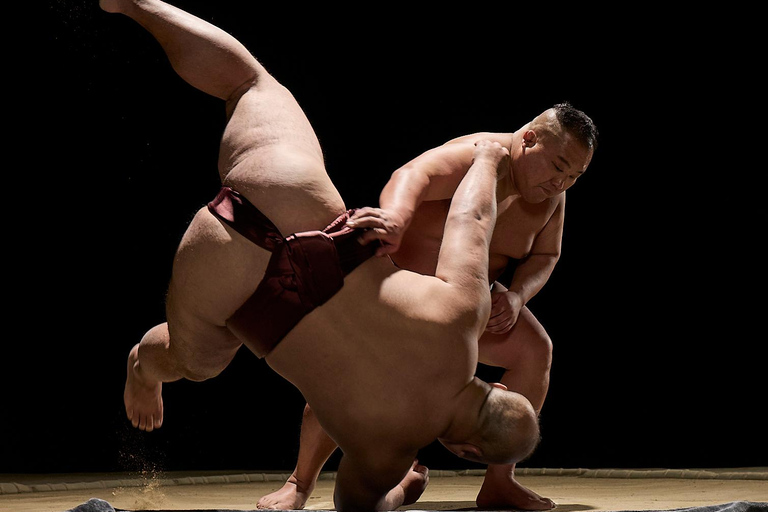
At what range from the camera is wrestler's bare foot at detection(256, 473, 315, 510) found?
196 centimetres

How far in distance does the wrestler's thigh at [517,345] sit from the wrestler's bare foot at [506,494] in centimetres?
24

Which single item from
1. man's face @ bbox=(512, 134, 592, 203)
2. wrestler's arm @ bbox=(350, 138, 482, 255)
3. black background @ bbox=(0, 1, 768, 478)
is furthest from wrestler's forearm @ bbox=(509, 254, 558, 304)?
black background @ bbox=(0, 1, 768, 478)

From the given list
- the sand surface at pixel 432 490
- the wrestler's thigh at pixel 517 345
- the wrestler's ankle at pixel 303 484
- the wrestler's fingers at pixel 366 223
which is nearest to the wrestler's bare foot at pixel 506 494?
the sand surface at pixel 432 490

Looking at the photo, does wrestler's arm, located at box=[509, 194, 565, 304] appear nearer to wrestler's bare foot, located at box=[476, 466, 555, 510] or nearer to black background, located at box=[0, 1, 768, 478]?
wrestler's bare foot, located at box=[476, 466, 555, 510]

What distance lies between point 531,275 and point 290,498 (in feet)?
2.43

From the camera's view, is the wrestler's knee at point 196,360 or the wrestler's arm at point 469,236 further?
the wrestler's knee at point 196,360

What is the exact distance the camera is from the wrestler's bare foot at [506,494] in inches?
76.5

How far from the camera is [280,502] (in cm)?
197

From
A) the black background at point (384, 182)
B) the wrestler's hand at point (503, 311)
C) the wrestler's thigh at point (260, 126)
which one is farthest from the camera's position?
the black background at point (384, 182)

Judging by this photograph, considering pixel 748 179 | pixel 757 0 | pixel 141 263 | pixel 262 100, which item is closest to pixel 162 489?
pixel 141 263

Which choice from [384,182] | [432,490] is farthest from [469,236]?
[384,182]

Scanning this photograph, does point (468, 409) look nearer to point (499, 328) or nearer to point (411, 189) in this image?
point (411, 189)

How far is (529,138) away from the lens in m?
1.79

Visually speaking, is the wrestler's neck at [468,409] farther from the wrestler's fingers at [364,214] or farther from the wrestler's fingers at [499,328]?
the wrestler's fingers at [499,328]
